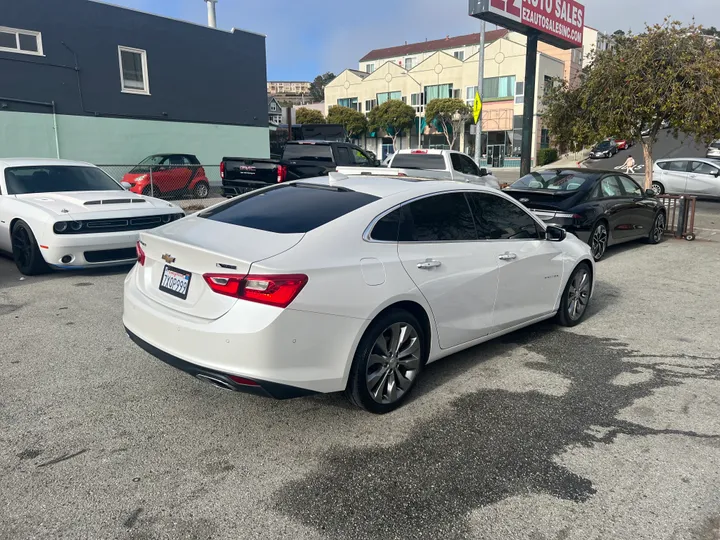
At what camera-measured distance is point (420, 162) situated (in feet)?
43.7

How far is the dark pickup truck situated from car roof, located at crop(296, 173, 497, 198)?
9.42 m

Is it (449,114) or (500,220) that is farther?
(449,114)

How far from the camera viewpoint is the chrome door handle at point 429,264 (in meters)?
3.89

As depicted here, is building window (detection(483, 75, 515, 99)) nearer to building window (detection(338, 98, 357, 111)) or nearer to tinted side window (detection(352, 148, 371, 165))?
building window (detection(338, 98, 357, 111))

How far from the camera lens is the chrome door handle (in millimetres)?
3890

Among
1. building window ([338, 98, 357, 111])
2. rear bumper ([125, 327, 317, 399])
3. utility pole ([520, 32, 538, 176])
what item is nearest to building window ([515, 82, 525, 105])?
building window ([338, 98, 357, 111])

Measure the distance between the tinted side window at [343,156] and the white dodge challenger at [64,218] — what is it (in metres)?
7.23

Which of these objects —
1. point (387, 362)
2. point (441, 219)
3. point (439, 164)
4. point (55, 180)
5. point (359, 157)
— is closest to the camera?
point (387, 362)

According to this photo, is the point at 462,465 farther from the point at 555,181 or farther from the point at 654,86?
the point at 654,86

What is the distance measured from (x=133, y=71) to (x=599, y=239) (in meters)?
17.6

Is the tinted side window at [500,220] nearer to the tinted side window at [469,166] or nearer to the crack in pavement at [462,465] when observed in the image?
the crack in pavement at [462,465]

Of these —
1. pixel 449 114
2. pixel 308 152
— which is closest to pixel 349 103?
pixel 449 114

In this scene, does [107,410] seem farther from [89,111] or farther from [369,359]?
[89,111]

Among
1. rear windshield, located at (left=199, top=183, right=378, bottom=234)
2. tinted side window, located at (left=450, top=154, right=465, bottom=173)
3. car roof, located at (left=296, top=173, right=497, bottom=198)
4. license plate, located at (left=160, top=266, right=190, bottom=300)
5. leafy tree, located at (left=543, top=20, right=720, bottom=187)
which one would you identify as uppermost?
leafy tree, located at (left=543, top=20, right=720, bottom=187)
